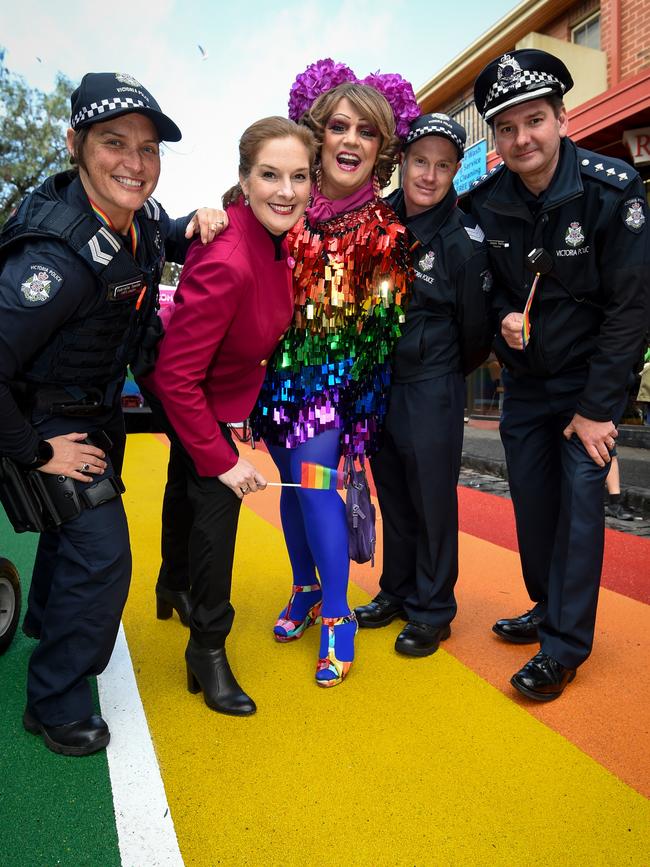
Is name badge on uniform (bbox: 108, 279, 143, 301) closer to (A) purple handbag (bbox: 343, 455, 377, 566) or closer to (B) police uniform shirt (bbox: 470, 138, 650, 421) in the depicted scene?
(A) purple handbag (bbox: 343, 455, 377, 566)

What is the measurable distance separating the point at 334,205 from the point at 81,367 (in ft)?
3.75

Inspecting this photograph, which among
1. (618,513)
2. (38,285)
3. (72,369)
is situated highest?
(38,285)

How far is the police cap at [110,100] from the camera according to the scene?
203 centimetres

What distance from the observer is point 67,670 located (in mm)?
2158

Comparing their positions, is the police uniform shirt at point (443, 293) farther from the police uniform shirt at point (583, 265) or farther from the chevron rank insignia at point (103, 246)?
the chevron rank insignia at point (103, 246)

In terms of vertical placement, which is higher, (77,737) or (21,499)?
(21,499)

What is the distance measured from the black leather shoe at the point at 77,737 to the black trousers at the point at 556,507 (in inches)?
62.1

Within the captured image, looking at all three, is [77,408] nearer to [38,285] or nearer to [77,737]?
[38,285]

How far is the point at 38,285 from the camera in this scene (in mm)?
1911

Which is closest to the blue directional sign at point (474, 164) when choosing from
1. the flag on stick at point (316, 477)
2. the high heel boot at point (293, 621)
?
the high heel boot at point (293, 621)

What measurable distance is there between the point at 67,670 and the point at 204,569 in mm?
528

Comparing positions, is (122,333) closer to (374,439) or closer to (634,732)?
(374,439)

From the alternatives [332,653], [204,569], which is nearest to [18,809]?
[204,569]

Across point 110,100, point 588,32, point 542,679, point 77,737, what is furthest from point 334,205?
point 588,32
